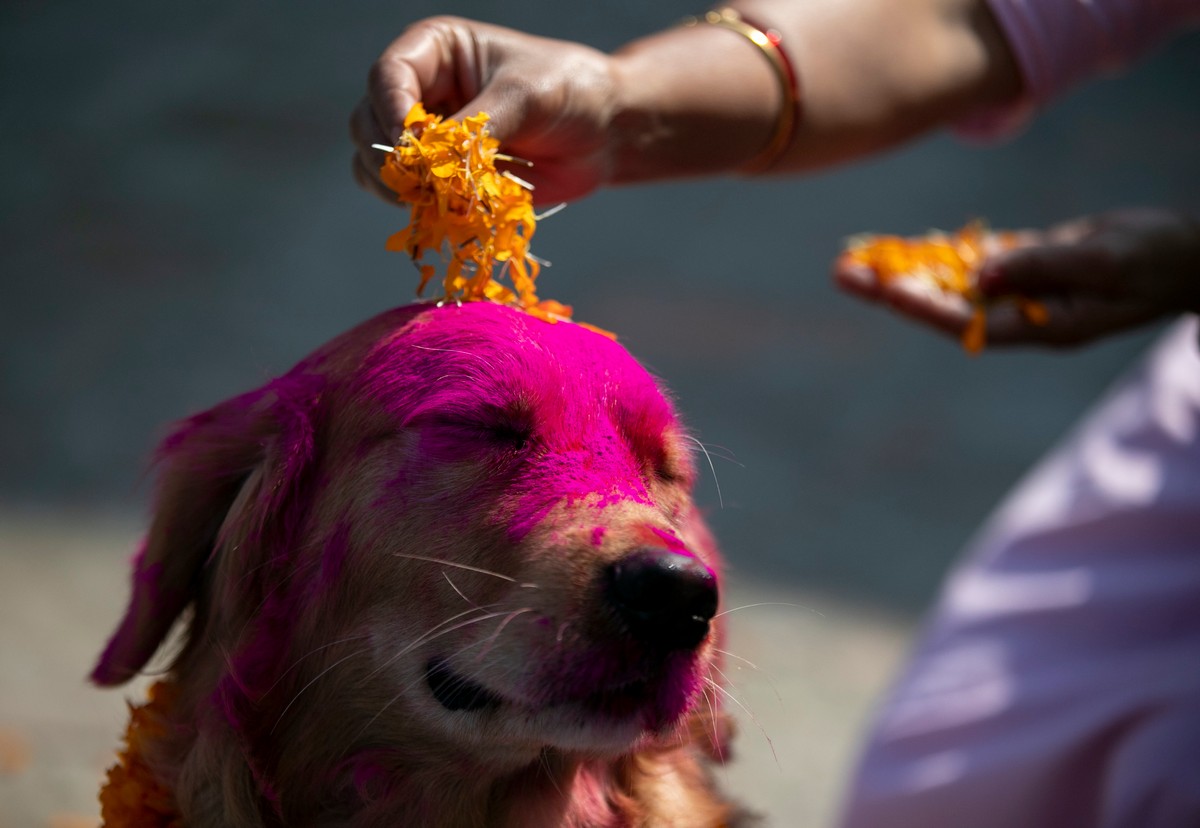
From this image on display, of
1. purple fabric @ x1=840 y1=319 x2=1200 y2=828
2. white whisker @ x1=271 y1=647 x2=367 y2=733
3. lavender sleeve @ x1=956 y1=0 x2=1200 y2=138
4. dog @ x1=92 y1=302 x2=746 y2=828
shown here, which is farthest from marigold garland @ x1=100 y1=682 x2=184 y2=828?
lavender sleeve @ x1=956 y1=0 x2=1200 y2=138

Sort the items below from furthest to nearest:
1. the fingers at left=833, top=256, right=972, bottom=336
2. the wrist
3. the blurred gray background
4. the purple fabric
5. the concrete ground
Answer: the blurred gray background, the concrete ground, the fingers at left=833, top=256, right=972, bottom=336, the purple fabric, the wrist

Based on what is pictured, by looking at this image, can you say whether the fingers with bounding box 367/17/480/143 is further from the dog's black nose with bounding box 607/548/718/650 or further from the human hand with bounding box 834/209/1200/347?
the human hand with bounding box 834/209/1200/347

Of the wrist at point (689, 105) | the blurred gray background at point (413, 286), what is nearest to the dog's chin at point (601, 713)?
the wrist at point (689, 105)

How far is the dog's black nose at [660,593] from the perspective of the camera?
1.45 m

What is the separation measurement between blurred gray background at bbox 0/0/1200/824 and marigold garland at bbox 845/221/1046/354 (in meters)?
2.42

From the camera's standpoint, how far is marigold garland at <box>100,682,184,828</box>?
5.77 ft

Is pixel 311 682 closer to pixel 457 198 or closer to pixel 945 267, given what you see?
pixel 457 198

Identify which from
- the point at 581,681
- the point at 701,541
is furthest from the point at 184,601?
the point at 701,541

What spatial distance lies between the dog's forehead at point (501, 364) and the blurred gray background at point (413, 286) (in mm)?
3072

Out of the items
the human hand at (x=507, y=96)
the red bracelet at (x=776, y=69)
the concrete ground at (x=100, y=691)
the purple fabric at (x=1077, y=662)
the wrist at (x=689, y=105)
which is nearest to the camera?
the human hand at (x=507, y=96)

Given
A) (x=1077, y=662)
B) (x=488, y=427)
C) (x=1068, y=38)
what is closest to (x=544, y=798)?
(x=488, y=427)

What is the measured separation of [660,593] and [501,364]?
42cm

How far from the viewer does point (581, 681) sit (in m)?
1.47

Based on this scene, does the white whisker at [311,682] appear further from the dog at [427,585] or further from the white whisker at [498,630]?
the white whisker at [498,630]
